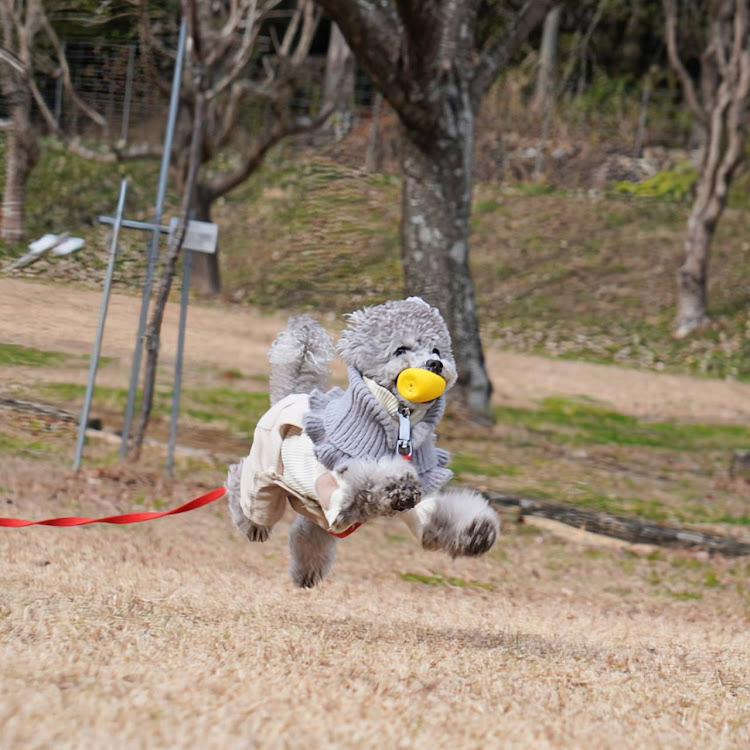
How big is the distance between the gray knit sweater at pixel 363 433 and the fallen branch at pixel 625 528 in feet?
10.7

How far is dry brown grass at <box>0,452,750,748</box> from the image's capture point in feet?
7.50

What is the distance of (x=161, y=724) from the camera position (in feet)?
7.14

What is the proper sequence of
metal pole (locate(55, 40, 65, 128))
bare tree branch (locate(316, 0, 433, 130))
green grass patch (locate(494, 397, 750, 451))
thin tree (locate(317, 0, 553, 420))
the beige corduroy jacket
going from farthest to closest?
green grass patch (locate(494, 397, 750, 451)), thin tree (locate(317, 0, 553, 420)), bare tree branch (locate(316, 0, 433, 130)), metal pole (locate(55, 40, 65, 128)), the beige corduroy jacket

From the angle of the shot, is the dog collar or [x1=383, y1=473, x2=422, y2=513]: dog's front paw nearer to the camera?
[x1=383, y1=473, x2=422, y2=513]: dog's front paw

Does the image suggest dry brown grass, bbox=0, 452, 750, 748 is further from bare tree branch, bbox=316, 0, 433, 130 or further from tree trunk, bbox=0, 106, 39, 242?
bare tree branch, bbox=316, 0, 433, 130

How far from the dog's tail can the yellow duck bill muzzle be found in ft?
2.00

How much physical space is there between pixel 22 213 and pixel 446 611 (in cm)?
328

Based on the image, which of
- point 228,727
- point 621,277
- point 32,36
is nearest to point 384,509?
point 228,727

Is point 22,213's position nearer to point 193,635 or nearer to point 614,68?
point 193,635

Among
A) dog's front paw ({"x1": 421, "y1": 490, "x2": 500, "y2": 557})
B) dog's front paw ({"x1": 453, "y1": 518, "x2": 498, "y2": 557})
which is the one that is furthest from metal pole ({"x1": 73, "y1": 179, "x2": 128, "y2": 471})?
dog's front paw ({"x1": 453, "y1": 518, "x2": 498, "y2": 557})

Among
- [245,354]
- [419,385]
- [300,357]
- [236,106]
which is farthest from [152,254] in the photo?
[236,106]

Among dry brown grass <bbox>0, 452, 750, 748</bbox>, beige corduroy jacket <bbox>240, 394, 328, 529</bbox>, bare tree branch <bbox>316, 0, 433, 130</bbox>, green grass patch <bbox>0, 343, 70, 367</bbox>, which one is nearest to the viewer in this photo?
dry brown grass <bbox>0, 452, 750, 748</bbox>

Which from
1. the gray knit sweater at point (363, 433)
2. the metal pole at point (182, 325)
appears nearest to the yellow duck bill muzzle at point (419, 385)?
the gray knit sweater at point (363, 433)

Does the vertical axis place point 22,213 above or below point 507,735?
above
